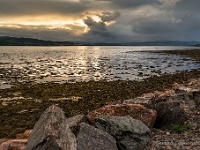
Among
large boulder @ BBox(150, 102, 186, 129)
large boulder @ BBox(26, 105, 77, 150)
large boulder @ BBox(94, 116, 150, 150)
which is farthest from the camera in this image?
large boulder @ BBox(150, 102, 186, 129)

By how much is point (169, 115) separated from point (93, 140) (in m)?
4.81

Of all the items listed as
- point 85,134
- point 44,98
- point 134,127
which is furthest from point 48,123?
point 44,98

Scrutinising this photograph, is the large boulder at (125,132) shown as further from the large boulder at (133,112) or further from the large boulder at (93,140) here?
the large boulder at (133,112)

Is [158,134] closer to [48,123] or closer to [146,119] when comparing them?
[146,119]

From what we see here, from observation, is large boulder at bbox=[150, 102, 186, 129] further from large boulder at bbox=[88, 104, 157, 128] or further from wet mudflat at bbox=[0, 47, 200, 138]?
wet mudflat at bbox=[0, 47, 200, 138]

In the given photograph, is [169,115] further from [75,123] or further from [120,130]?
[75,123]

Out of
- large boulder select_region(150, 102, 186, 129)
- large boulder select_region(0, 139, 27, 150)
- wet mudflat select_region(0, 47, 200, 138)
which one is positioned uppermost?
large boulder select_region(150, 102, 186, 129)

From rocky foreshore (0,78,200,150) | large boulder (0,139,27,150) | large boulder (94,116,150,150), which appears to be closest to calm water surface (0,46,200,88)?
large boulder (0,139,27,150)

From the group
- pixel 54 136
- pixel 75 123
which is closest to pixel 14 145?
pixel 75 123

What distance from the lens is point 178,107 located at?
1241cm

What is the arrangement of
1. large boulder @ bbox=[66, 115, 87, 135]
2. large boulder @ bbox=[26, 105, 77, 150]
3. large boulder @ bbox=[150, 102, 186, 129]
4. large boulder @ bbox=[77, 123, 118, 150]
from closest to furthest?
large boulder @ bbox=[26, 105, 77, 150], large boulder @ bbox=[77, 123, 118, 150], large boulder @ bbox=[66, 115, 87, 135], large boulder @ bbox=[150, 102, 186, 129]

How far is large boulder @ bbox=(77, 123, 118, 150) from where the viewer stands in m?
8.33

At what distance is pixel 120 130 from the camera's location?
9.93 meters

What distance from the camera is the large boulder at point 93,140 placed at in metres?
8.33
